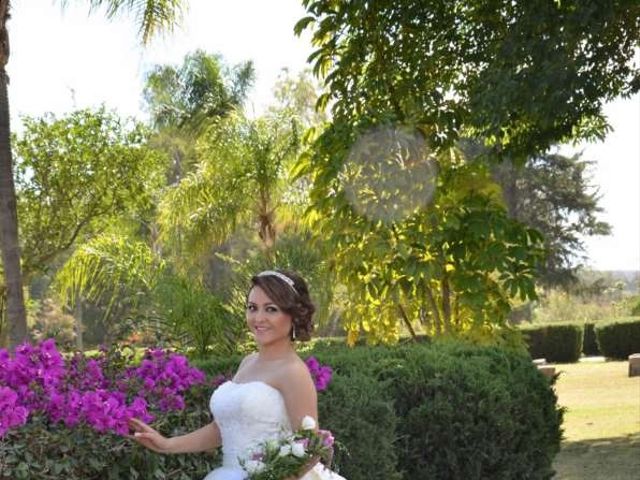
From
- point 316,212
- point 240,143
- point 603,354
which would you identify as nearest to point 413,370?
point 316,212

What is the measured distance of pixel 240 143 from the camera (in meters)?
20.9

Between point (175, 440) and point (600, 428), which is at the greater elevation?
point (175, 440)

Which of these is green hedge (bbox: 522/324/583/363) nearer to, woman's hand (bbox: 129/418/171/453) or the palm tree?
the palm tree

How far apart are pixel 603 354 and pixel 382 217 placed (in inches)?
901

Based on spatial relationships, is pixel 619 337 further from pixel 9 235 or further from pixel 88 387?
pixel 88 387

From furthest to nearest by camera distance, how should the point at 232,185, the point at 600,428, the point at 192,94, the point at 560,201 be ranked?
the point at 560,201
the point at 192,94
the point at 232,185
the point at 600,428

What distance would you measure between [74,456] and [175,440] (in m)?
0.41

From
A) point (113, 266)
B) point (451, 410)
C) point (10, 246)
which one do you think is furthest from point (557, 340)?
point (451, 410)

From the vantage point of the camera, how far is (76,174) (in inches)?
704

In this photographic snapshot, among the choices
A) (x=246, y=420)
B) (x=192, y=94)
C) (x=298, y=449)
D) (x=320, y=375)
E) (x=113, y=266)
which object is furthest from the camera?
(x=192, y=94)

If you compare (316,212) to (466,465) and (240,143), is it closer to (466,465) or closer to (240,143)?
(466,465)

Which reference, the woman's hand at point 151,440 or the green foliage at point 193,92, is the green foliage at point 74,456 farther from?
the green foliage at point 193,92

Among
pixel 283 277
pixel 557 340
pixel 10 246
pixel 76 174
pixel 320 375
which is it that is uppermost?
pixel 76 174

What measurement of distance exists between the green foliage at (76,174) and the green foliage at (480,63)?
736 centimetres
